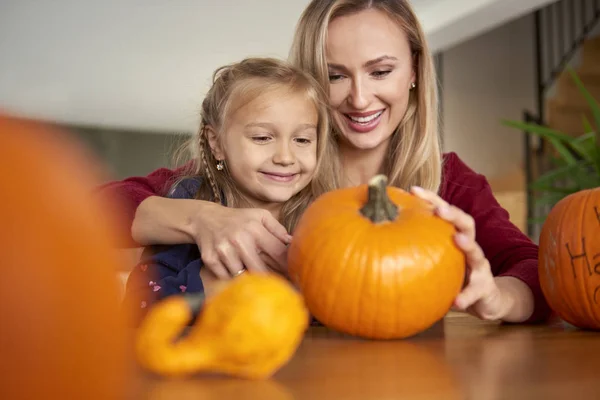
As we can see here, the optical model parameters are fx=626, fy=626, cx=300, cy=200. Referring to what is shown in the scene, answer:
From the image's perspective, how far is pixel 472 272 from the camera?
0.75 m

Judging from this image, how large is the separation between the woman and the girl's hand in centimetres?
2

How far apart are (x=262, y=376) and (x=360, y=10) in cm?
117

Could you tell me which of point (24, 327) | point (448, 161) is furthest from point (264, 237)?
point (448, 161)

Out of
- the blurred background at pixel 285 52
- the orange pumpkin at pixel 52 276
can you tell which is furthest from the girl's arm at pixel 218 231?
the blurred background at pixel 285 52

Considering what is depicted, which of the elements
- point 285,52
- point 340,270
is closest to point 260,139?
point 340,270

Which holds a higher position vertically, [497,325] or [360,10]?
[360,10]

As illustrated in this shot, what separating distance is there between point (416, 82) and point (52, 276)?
1.43m

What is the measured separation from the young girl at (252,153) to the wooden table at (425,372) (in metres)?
0.53

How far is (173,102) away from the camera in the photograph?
11.5m

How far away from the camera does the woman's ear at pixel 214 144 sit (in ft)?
4.40

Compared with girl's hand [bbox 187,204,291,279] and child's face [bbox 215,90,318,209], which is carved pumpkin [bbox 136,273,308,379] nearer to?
girl's hand [bbox 187,204,291,279]

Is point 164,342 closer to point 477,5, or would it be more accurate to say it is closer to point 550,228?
point 550,228

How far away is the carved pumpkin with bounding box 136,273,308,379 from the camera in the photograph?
0.38 meters

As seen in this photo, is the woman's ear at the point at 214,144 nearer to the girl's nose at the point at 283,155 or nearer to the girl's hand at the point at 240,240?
the girl's nose at the point at 283,155
